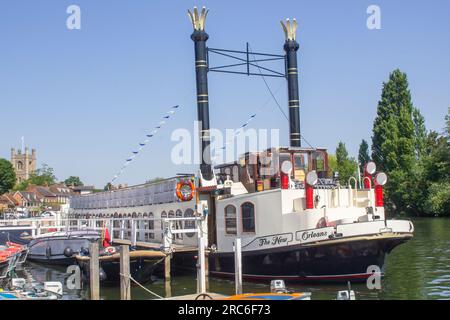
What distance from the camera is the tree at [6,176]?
107m

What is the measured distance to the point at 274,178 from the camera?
19.6 meters

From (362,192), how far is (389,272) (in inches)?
150

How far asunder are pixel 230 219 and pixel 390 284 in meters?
5.84

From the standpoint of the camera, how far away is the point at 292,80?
2528cm

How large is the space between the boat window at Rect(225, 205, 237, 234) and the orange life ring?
5.39ft

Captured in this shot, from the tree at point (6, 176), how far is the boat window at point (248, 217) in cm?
9679

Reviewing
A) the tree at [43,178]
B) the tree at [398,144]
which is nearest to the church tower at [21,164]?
the tree at [43,178]

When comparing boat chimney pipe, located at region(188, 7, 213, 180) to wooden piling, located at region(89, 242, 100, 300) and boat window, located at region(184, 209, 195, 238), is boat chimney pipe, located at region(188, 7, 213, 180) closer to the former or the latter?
boat window, located at region(184, 209, 195, 238)

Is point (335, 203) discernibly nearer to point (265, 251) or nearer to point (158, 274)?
point (265, 251)

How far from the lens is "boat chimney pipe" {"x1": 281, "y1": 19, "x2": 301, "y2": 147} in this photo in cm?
2481

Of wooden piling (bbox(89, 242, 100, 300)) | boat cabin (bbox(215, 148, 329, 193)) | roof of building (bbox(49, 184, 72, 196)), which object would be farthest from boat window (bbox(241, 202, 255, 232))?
roof of building (bbox(49, 184, 72, 196))

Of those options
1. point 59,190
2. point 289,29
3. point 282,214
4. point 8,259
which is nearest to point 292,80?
point 289,29

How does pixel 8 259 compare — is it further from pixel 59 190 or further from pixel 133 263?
pixel 59 190
